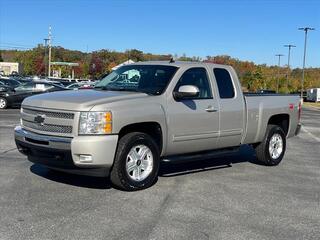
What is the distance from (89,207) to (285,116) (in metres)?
5.76

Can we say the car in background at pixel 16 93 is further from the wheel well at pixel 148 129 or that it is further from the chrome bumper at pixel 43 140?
the wheel well at pixel 148 129

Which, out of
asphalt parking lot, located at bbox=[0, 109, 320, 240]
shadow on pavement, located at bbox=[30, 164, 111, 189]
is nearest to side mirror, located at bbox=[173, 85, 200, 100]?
asphalt parking lot, located at bbox=[0, 109, 320, 240]

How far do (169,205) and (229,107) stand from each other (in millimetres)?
2837

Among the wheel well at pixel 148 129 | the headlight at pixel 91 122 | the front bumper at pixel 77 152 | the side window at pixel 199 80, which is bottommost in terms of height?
the front bumper at pixel 77 152

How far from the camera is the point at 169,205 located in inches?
255

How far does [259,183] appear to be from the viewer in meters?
8.21

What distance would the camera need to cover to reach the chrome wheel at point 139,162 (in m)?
7.21

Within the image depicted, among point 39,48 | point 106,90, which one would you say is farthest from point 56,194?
point 39,48

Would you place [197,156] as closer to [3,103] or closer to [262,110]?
[262,110]

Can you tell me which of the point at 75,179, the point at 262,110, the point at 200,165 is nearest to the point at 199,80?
the point at 262,110

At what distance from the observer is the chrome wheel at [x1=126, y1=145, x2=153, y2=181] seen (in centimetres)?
721

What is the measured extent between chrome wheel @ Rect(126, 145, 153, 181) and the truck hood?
78 cm

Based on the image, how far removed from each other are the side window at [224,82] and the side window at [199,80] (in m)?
0.29

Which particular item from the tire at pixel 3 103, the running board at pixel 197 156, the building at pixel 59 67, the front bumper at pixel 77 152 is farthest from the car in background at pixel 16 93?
the building at pixel 59 67
